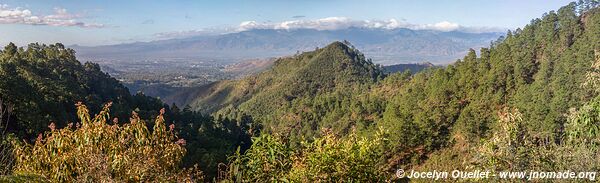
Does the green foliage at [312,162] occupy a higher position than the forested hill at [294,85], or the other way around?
the green foliage at [312,162]

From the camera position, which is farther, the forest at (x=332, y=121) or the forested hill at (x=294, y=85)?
the forested hill at (x=294, y=85)

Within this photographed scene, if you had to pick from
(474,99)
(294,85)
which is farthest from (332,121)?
(294,85)

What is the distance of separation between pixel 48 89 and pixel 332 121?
135 ft

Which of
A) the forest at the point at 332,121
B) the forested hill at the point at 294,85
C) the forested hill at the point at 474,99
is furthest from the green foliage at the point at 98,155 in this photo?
the forested hill at the point at 294,85

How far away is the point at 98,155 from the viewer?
4.47 metres

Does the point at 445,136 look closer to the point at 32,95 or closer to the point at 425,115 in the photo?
the point at 425,115

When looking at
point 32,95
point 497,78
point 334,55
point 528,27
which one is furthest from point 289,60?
point 32,95

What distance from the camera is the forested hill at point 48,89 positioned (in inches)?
1059

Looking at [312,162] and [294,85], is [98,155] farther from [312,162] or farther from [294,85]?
[294,85]

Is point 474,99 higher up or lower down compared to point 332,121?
higher up

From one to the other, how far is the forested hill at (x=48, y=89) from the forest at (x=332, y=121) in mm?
136

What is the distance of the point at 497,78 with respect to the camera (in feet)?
165

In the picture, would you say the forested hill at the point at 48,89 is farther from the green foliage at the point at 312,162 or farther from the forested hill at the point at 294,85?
the forested hill at the point at 294,85

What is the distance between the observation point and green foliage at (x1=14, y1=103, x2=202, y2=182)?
4508 millimetres
